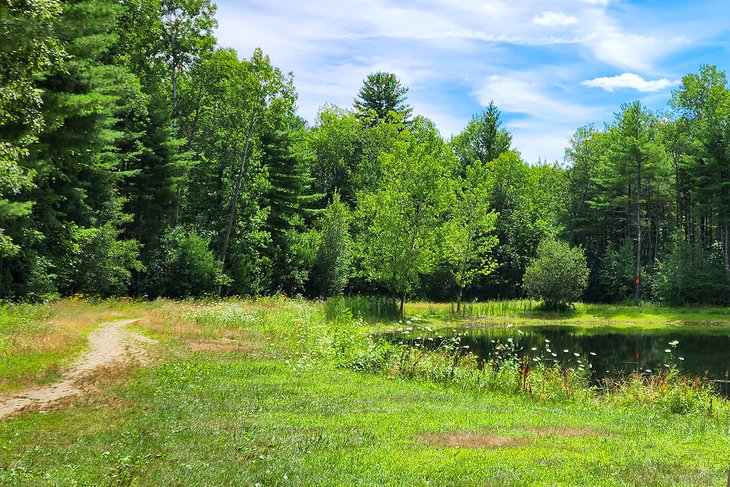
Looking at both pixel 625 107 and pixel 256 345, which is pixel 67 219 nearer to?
pixel 256 345

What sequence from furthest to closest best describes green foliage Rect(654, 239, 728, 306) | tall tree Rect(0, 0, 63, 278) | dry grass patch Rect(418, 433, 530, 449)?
1. green foliage Rect(654, 239, 728, 306)
2. tall tree Rect(0, 0, 63, 278)
3. dry grass patch Rect(418, 433, 530, 449)

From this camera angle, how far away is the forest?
24.9m

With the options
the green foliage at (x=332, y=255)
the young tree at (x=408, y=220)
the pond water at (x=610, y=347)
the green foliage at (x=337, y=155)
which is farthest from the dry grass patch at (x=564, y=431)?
the green foliage at (x=337, y=155)

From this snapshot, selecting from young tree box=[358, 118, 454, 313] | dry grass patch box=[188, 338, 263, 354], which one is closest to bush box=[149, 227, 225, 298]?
young tree box=[358, 118, 454, 313]

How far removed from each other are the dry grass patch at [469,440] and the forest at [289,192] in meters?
11.7

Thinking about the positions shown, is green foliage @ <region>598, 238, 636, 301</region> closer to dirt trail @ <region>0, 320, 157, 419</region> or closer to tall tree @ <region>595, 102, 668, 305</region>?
tall tree @ <region>595, 102, 668, 305</region>

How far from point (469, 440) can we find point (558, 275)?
39.5 meters

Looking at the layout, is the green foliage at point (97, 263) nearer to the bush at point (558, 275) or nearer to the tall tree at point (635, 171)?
the bush at point (558, 275)

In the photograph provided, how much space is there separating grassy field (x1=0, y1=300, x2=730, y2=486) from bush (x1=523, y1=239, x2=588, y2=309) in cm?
3347

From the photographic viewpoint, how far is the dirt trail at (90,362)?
9.92 m

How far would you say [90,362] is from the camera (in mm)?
13992

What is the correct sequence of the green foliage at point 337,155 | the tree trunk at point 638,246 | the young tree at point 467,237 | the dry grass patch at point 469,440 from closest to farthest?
the dry grass patch at point 469,440, the young tree at point 467,237, the tree trunk at point 638,246, the green foliage at point 337,155

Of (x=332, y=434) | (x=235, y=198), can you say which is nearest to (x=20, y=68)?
(x=332, y=434)

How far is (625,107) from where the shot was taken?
5544 cm
